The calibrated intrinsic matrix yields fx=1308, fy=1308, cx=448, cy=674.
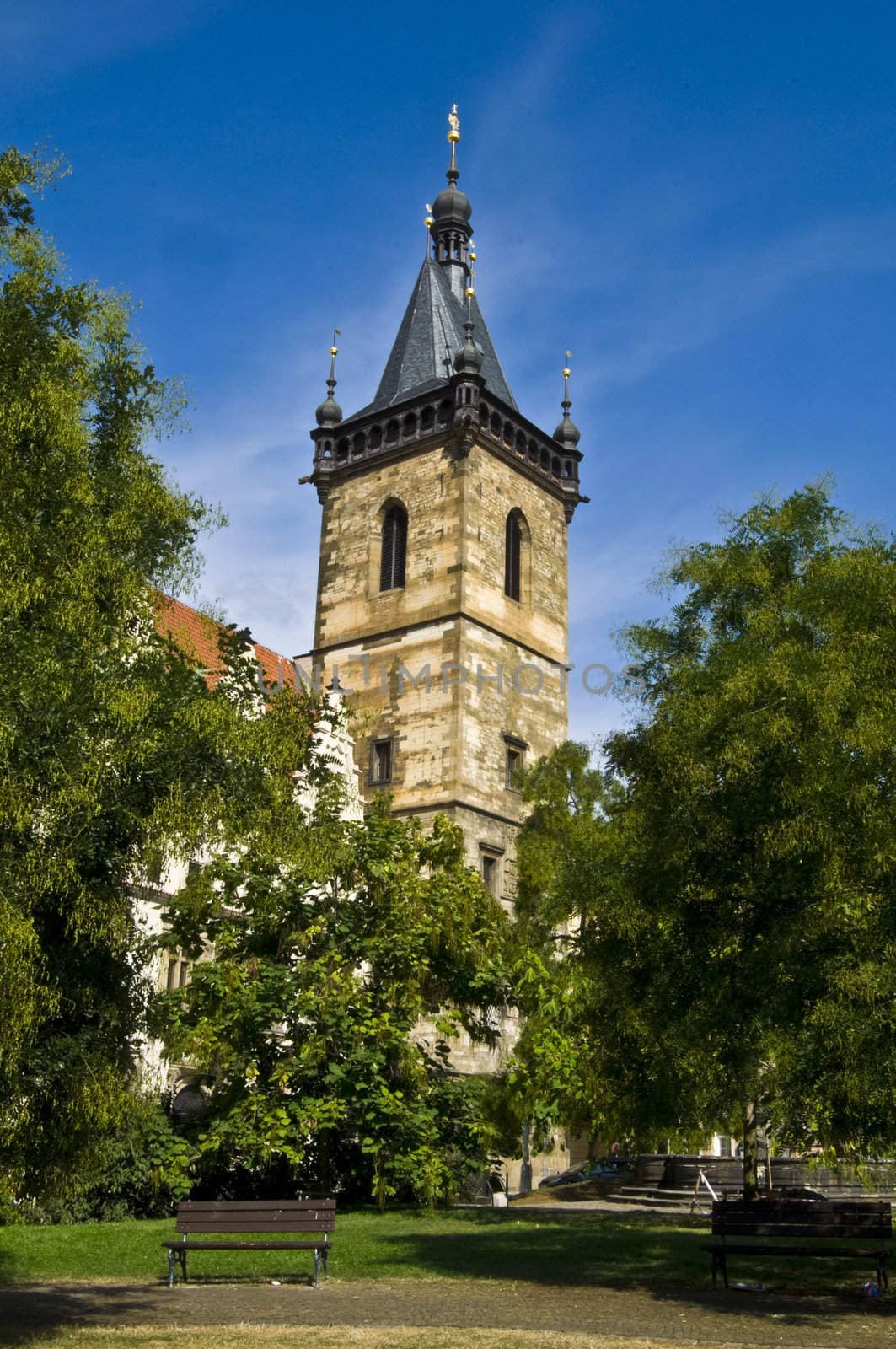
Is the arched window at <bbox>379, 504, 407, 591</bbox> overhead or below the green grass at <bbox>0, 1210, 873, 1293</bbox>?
overhead

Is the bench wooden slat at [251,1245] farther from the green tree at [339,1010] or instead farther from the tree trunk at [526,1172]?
the tree trunk at [526,1172]

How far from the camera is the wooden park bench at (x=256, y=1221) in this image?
35.9 ft

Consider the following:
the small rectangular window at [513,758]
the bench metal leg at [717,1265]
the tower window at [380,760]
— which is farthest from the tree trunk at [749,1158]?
the tower window at [380,760]

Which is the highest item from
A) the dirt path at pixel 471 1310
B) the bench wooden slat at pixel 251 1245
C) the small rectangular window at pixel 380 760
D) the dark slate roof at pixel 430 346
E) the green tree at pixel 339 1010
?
the dark slate roof at pixel 430 346

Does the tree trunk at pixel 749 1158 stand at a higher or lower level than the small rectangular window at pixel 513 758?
lower

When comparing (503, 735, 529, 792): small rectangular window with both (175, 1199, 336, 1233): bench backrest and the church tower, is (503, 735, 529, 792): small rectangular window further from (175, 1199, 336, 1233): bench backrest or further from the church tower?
(175, 1199, 336, 1233): bench backrest

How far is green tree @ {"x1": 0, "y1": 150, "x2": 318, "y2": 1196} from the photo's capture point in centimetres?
848

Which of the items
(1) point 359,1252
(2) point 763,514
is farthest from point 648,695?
(1) point 359,1252

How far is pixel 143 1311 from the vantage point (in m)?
9.69

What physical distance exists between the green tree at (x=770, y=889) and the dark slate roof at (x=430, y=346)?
27344 millimetres

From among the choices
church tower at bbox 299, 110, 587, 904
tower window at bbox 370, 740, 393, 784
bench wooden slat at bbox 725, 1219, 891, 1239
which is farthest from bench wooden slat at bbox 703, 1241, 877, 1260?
tower window at bbox 370, 740, 393, 784

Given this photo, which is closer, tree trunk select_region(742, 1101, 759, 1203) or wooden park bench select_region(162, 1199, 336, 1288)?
wooden park bench select_region(162, 1199, 336, 1288)

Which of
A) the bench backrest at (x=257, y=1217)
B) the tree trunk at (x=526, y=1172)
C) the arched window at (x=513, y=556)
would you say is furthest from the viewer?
the arched window at (x=513, y=556)

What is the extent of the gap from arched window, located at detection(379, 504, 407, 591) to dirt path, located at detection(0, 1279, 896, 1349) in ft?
88.3
